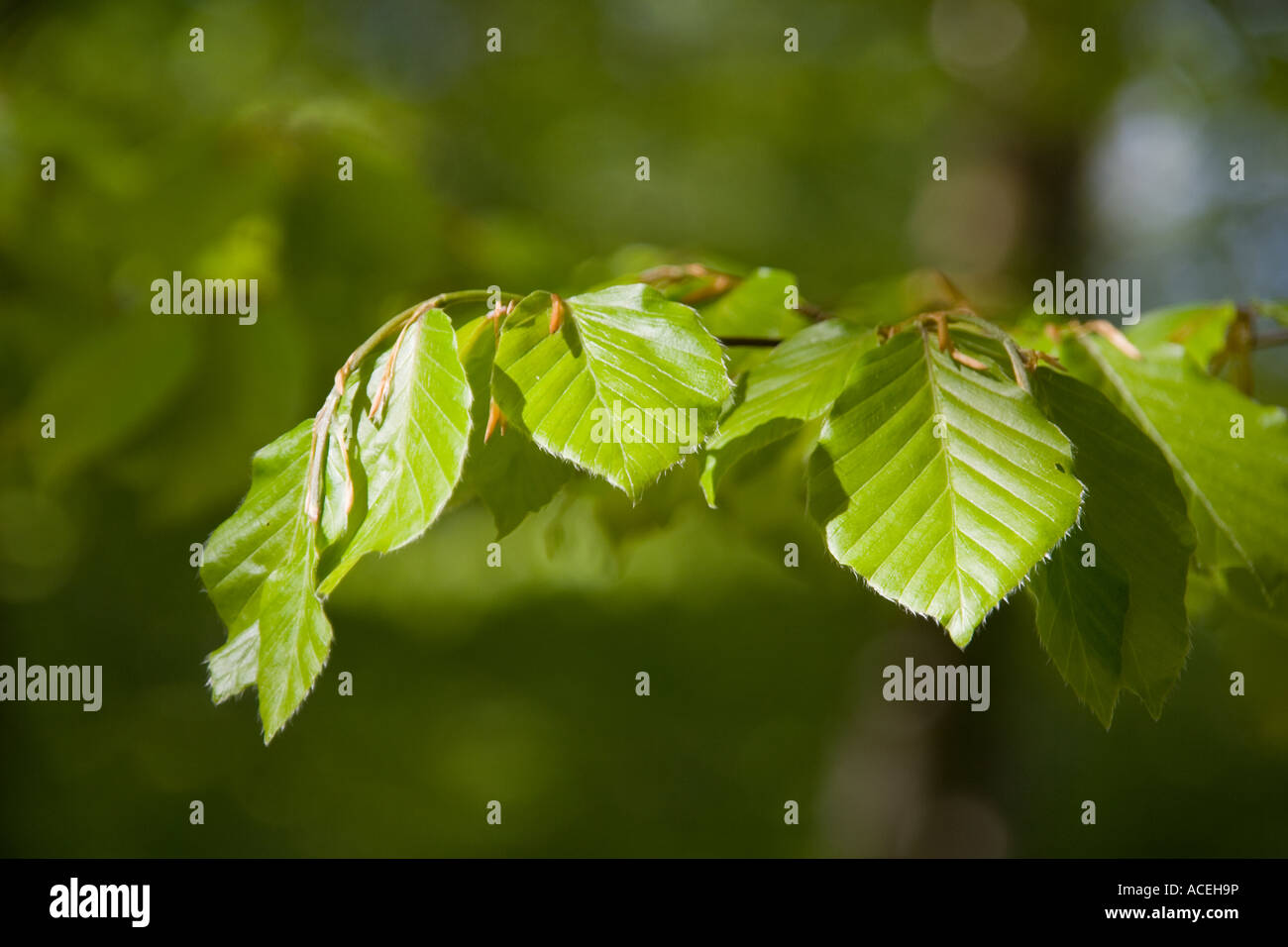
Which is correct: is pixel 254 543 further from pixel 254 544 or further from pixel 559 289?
pixel 559 289

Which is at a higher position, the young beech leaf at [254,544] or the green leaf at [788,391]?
the green leaf at [788,391]

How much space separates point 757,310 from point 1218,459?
1.61ft

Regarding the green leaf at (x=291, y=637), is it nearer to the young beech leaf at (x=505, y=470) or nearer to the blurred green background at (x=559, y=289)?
the young beech leaf at (x=505, y=470)

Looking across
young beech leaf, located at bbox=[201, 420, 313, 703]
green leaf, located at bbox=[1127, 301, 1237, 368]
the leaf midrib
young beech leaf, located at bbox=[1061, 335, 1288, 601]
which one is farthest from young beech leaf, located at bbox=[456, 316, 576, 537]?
green leaf, located at bbox=[1127, 301, 1237, 368]

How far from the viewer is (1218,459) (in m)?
0.88

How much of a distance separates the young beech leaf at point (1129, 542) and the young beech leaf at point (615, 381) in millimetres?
284

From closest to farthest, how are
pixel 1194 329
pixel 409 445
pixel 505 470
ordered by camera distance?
1. pixel 409 445
2. pixel 505 470
3. pixel 1194 329

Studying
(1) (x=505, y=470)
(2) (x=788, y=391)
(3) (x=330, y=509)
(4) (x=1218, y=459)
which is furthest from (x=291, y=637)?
(4) (x=1218, y=459)

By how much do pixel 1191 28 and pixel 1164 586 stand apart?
4.04 metres

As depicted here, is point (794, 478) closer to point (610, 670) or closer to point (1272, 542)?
point (1272, 542)

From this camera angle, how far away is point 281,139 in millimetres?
1569

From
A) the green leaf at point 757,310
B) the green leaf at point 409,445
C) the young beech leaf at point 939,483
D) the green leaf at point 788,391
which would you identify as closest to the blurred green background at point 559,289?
the green leaf at point 757,310

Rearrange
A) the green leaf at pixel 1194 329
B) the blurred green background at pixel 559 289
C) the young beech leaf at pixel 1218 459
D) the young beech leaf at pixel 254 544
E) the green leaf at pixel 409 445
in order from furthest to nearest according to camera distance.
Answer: the blurred green background at pixel 559 289 < the green leaf at pixel 1194 329 < the young beech leaf at pixel 1218 459 < the young beech leaf at pixel 254 544 < the green leaf at pixel 409 445

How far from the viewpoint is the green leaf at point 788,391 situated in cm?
74
